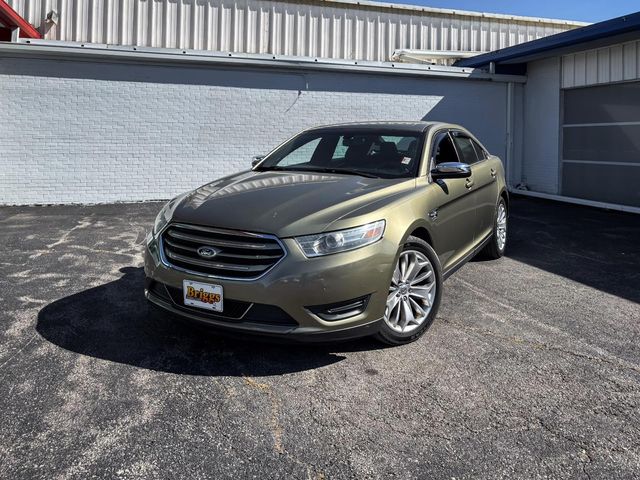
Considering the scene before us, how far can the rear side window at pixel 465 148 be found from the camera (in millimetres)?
5047

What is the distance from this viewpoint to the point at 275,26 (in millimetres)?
12484

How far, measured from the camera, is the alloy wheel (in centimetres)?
342

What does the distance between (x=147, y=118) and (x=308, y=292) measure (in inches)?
346

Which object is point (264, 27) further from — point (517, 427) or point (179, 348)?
point (517, 427)

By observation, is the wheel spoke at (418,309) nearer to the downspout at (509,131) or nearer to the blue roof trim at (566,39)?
the blue roof trim at (566,39)

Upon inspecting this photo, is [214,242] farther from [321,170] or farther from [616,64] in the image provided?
[616,64]

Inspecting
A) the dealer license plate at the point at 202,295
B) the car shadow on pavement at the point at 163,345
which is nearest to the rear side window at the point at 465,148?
the car shadow on pavement at the point at 163,345

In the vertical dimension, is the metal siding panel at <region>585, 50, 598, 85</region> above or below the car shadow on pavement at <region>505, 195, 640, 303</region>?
above

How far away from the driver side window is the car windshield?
18cm

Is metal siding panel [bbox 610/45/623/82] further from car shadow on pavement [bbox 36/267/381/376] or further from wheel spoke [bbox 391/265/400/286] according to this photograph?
car shadow on pavement [bbox 36/267/381/376]

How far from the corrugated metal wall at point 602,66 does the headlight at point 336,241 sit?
915 centimetres

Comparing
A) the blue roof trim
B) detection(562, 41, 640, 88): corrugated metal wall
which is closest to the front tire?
the blue roof trim

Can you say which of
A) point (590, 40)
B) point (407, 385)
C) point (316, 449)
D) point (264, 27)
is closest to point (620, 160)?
point (590, 40)

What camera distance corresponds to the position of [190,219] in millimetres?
3318
